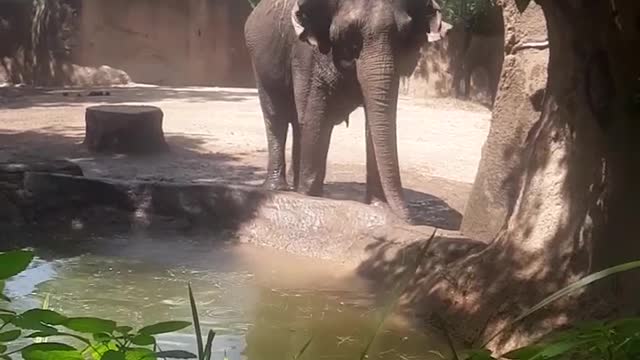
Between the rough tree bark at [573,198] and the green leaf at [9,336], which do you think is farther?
the rough tree bark at [573,198]

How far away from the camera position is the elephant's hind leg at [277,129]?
371 inches

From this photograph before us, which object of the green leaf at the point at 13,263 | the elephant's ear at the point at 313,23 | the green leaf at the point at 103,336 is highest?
the elephant's ear at the point at 313,23

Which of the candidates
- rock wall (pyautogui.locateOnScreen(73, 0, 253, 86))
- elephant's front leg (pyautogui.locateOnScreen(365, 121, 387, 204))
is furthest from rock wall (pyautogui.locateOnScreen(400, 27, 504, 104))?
elephant's front leg (pyautogui.locateOnScreen(365, 121, 387, 204))

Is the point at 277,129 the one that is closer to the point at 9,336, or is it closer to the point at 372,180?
the point at 372,180

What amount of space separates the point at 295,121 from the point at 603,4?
5193 mm

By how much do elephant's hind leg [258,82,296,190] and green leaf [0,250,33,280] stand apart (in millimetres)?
7919

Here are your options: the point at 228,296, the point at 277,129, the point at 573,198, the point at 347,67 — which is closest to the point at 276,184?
the point at 277,129

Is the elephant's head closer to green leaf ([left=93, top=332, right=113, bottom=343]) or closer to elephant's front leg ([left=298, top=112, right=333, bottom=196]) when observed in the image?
elephant's front leg ([left=298, top=112, right=333, bottom=196])

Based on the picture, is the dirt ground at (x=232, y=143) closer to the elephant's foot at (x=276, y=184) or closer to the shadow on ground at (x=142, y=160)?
the shadow on ground at (x=142, y=160)

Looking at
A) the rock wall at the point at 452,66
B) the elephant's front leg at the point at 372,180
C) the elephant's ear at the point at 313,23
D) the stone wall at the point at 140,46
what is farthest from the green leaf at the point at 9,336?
the stone wall at the point at 140,46

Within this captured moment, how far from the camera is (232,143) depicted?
13.8 meters

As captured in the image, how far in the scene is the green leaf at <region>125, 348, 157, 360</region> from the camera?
147 cm

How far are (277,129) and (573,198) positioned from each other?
4.86 metres

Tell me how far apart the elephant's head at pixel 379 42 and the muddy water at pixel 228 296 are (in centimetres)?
120
